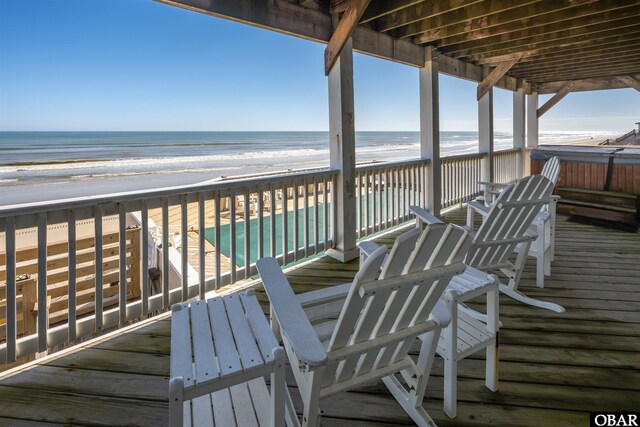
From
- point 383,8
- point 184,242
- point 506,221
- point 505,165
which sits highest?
point 383,8

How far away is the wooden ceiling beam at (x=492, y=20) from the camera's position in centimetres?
373

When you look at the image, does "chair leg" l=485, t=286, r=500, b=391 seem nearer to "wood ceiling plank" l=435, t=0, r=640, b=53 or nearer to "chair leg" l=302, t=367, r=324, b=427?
"chair leg" l=302, t=367, r=324, b=427

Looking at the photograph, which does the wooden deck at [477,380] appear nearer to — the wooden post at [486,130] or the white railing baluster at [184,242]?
the white railing baluster at [184,242]

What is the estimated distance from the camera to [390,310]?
4.09ft

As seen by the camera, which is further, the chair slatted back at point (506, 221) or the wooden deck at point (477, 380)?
the chair slatted back at point (506, 221)

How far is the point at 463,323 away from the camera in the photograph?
6.05ft

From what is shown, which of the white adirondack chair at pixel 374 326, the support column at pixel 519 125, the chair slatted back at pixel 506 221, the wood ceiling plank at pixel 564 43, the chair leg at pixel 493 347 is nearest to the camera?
the white adirondack chair at pixel 374 326

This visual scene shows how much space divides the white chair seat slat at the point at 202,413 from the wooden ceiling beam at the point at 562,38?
18.3 ft

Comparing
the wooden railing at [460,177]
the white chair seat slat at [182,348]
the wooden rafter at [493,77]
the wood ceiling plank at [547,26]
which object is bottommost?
the white chair seat slat at [182,348]

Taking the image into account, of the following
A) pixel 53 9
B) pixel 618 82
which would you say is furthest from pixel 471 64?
pixel 53 9

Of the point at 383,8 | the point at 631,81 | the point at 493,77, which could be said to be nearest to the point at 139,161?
the point at 493,77

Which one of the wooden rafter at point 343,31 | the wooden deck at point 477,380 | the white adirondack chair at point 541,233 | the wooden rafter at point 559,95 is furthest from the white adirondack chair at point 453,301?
the wooden rafter at point 559,95

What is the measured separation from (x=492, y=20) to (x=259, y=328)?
14.5 feet

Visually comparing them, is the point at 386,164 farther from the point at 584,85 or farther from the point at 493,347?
the point at 584,85
